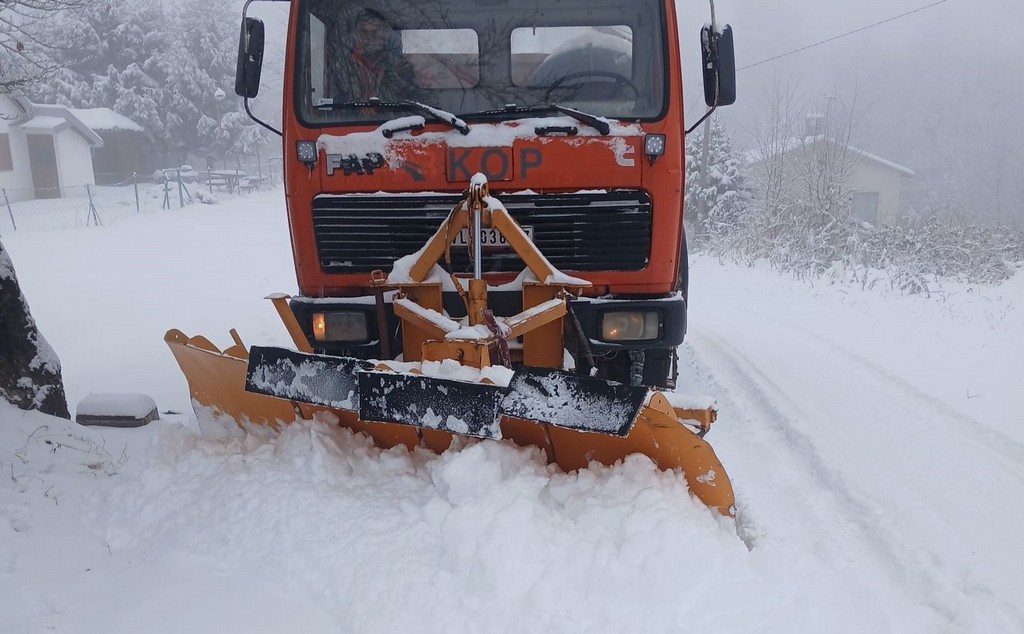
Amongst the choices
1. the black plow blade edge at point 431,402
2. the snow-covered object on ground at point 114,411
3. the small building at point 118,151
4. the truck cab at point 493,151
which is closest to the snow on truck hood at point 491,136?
the truck cab at point 493,151

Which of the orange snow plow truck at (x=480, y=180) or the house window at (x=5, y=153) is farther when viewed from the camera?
the house window at (x=5, y=153)

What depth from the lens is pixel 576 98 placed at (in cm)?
345

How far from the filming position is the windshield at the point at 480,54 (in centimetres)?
346

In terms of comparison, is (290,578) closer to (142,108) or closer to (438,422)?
(438,422)

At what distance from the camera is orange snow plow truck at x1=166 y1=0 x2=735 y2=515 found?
3.24 metres

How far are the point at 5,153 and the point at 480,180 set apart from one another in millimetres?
33531

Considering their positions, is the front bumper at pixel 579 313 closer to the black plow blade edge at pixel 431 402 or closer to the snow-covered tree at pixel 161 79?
the black plow blade edge at pixel 431 402

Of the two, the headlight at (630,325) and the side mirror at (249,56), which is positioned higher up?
the side mirror at (249,56)

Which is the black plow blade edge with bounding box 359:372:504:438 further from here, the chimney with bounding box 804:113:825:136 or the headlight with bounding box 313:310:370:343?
Answer: the chimney with bounding box 804:113:825:136

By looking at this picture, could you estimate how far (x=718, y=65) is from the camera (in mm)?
3592

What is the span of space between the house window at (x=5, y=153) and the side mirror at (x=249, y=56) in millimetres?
31719

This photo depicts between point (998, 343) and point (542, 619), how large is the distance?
20.4 feet

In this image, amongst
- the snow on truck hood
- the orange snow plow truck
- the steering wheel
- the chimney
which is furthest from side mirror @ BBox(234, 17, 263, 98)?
the chimney

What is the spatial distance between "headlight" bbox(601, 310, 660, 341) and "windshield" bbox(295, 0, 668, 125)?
1.04 metres
